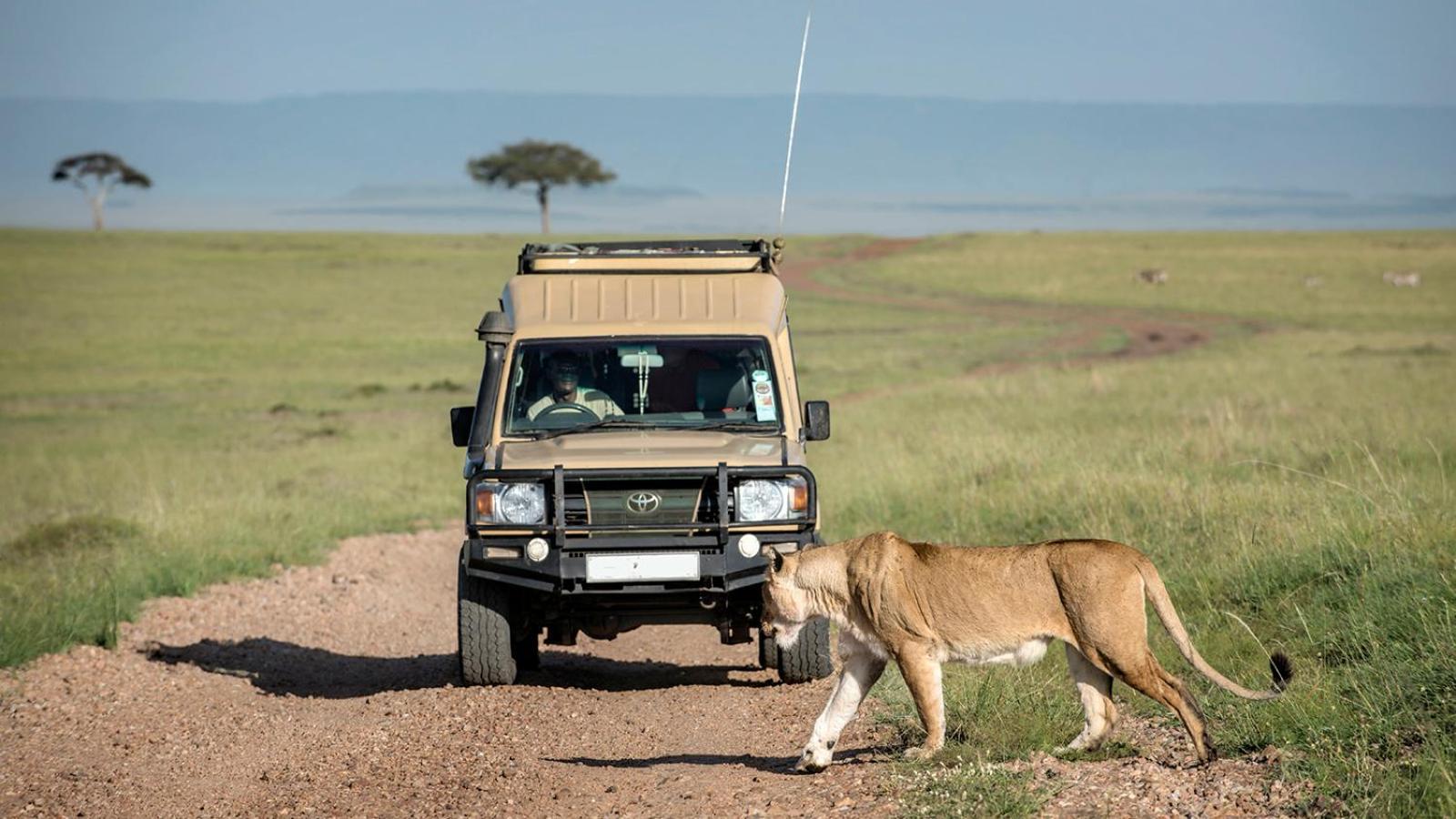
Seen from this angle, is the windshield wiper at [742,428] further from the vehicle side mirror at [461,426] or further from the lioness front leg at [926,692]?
the lioness front leg at [926,692]

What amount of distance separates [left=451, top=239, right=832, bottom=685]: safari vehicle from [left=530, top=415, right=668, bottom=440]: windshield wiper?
0.04ft

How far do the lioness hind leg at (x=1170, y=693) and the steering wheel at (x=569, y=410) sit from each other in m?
3.38

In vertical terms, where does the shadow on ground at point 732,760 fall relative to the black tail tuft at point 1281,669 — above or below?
below

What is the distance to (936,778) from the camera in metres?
5.60

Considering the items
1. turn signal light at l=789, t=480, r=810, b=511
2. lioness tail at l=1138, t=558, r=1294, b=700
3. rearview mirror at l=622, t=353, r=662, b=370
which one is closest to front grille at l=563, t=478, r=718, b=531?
turn signal light at l=789, t=480, r=810, b=511

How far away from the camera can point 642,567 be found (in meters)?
7.35

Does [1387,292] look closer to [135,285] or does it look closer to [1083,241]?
[1083,241]

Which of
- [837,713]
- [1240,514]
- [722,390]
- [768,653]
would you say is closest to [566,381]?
[722,390]

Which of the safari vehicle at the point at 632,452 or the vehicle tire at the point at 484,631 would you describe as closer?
the safari vehicle at the point at 632,452

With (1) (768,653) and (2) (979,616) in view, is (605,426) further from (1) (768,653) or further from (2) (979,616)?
(2) (979,616)

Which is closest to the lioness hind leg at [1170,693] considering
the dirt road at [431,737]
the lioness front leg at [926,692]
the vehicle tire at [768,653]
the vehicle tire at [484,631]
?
the dirt road at [431,737]

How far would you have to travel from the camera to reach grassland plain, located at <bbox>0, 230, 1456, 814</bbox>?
6.48 m

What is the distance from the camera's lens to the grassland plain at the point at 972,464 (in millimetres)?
6484

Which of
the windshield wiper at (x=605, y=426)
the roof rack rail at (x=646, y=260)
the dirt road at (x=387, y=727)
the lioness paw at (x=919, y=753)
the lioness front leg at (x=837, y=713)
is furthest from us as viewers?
the roof rack rail at (x=646, y=260)
